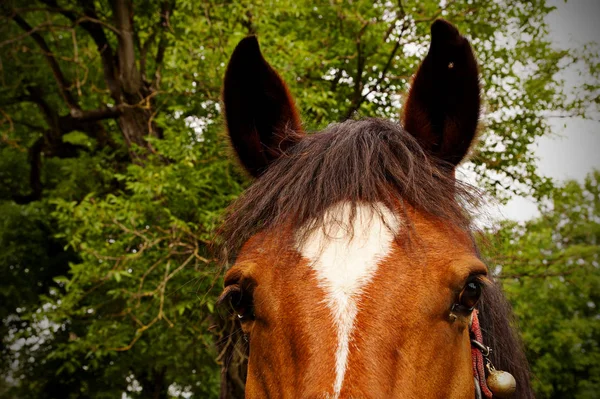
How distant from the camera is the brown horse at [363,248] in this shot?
1.58 metres

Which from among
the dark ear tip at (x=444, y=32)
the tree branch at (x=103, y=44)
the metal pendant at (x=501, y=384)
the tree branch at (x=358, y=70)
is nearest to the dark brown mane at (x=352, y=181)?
the dark ear tip at (x=444, y=32)

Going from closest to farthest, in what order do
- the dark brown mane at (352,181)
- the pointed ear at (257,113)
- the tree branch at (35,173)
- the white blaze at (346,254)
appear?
the white blaze at (346,254)
the dark brown mane at (352,181)
the pointed ear at (257,113)
the tree branch at (35,173)

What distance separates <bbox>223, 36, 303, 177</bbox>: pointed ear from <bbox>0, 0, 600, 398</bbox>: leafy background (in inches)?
27.7

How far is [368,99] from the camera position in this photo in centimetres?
781

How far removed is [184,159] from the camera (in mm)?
6613

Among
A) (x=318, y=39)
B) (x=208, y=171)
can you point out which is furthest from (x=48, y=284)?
(x=318, y=39)

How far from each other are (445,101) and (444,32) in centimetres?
32

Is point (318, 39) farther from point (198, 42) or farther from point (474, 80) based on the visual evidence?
point (474, 80)

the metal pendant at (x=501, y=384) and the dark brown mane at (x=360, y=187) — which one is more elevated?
the dark brown mane at (x=360, y=187)

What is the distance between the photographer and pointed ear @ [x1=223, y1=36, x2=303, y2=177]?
2436 mm

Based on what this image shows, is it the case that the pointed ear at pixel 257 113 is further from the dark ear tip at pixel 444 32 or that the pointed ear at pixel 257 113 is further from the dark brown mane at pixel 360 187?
the dark ear tip at pixel 444 32

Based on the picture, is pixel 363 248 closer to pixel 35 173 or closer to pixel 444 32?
pixel 444 32

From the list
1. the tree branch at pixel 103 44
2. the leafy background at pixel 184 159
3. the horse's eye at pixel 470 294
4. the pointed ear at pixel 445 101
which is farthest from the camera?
the tree branch at pixel 103 44

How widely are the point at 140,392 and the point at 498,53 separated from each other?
42.6 ft
